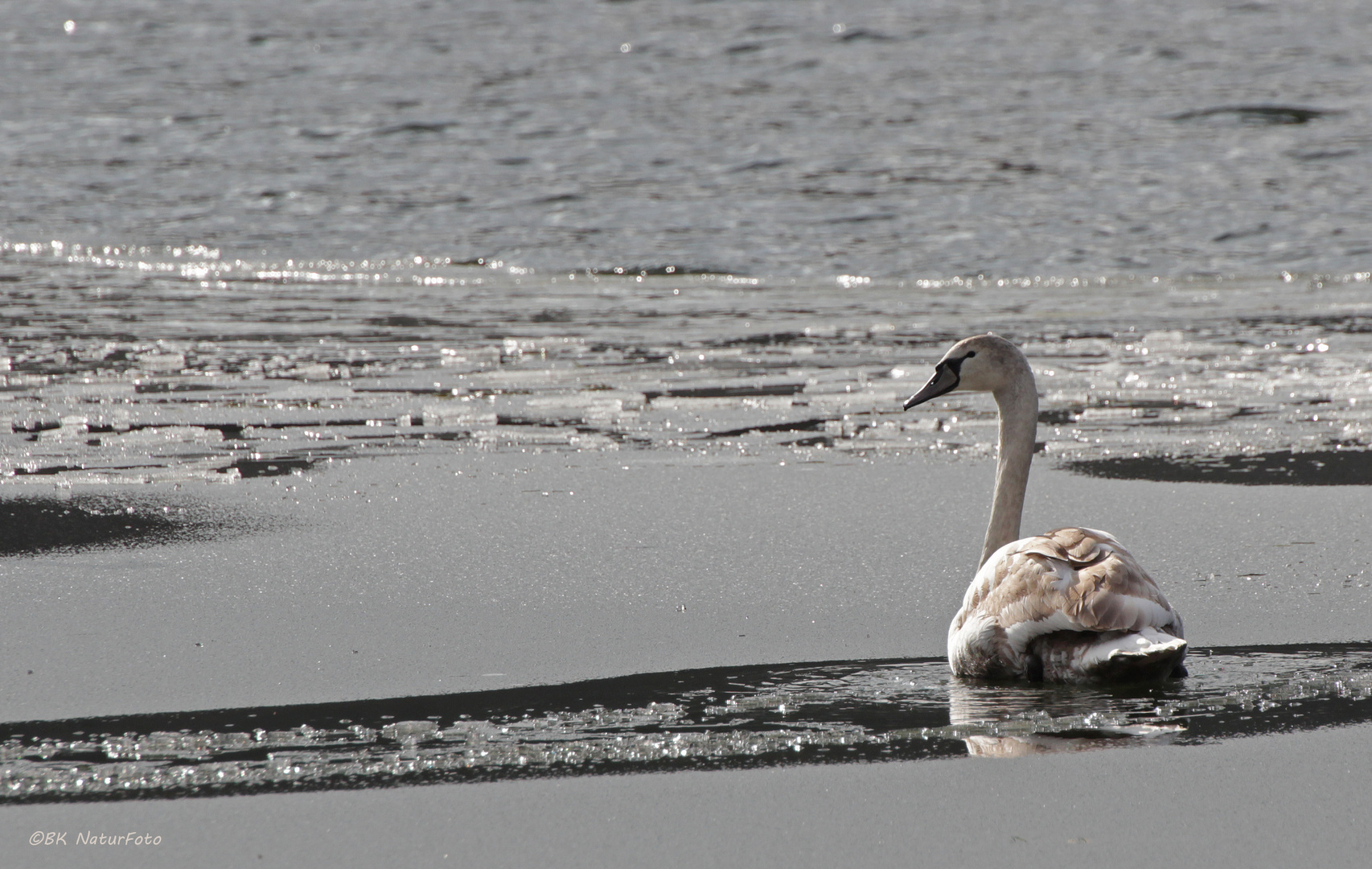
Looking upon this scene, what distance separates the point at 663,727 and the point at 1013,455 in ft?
5.95

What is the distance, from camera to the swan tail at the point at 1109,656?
13.6 ft

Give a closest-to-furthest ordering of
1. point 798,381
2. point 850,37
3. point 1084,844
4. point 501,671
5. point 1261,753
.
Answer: point 1084,844, point 1261,753, point 501,671, point 798,381, point 850,37

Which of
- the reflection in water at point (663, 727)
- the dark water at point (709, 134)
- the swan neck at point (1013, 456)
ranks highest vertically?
the dark water at point (709, 134)

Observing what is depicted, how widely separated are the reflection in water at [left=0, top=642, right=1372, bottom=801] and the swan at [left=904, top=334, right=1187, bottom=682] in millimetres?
69

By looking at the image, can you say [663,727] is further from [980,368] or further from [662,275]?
[662,275]

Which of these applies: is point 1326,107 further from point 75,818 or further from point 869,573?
point 75,818

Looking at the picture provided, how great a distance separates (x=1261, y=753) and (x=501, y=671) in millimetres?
1874

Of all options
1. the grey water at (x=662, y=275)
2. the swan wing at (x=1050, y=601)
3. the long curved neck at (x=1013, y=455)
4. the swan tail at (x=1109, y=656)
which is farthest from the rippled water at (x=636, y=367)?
the swan tail at (x=1109, y=656)

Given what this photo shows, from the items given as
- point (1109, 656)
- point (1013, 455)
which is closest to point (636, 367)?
point (1013, 455)

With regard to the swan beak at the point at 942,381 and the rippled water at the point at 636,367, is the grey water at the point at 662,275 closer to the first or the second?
the rippled water at the point at 636,367

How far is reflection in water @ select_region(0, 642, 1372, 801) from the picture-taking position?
3.71 meters

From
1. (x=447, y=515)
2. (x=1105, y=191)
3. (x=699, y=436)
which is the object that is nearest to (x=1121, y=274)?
(x=1105, y=191)

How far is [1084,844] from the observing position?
335cm

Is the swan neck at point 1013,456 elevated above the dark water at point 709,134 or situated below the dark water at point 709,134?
below
